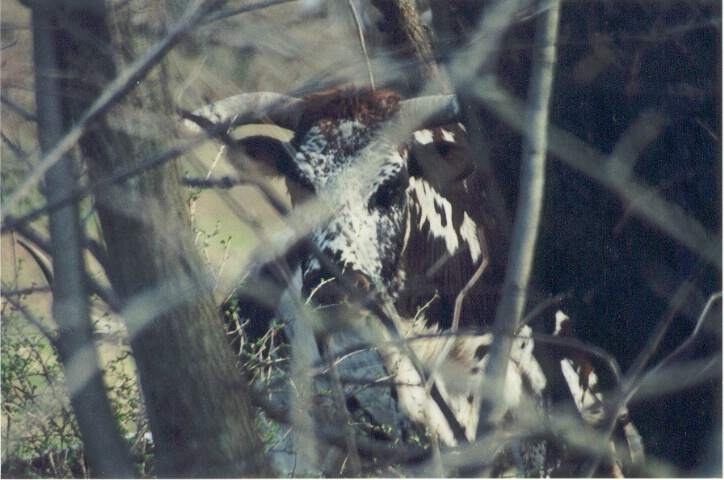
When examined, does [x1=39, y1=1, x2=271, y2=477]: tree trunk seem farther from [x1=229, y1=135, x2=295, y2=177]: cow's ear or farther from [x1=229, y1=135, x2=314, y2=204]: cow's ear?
[x1=229, y1=135, x2=295, y2=177]: cow's ear

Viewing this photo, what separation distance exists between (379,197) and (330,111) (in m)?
0.63

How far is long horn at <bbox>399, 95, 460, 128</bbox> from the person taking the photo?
373 cm

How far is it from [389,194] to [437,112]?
0.43 meters

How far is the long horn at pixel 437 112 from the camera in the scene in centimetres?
373

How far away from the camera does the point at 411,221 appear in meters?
3.87

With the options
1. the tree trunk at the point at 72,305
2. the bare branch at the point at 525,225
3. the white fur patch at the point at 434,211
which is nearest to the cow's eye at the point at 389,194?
the white fur patch at the point at 434,211

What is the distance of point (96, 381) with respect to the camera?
1.77 m

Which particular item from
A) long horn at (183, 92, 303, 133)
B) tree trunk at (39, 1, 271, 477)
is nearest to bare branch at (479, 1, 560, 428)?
tree trunk at (39, 1, 271, 477)

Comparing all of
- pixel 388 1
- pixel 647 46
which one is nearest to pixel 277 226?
pixel 388 1

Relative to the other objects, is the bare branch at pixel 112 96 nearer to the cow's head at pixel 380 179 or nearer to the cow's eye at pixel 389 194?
the cow's head at pixel 380 179

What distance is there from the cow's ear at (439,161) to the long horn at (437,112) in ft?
0.46

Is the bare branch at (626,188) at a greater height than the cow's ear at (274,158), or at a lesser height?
lesser

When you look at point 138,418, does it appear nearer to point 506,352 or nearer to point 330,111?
point 506,352

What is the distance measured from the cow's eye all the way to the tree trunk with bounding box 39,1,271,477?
1855 mm
